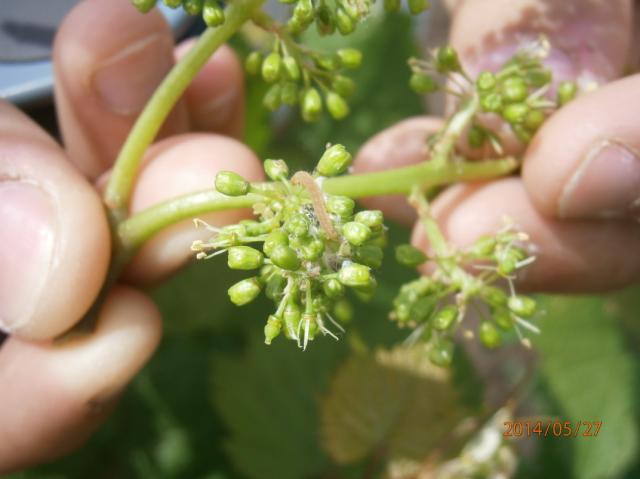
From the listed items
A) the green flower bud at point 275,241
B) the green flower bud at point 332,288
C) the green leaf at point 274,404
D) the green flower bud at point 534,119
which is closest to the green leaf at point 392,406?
the green leaf at point 274,404

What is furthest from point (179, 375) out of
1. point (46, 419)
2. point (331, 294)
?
point (331, 294)

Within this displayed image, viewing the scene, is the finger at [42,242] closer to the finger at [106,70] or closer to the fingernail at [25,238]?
the fingernail at [25,238]

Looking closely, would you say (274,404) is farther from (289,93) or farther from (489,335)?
(289,93)

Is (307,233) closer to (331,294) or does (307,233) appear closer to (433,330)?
(331,294)

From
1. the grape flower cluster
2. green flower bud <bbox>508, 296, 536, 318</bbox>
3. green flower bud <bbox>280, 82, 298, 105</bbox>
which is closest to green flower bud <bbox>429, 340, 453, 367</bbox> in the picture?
green flower bud <bbox>508, 296, 536, 318</bbox>

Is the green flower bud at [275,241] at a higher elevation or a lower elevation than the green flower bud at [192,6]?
lower
